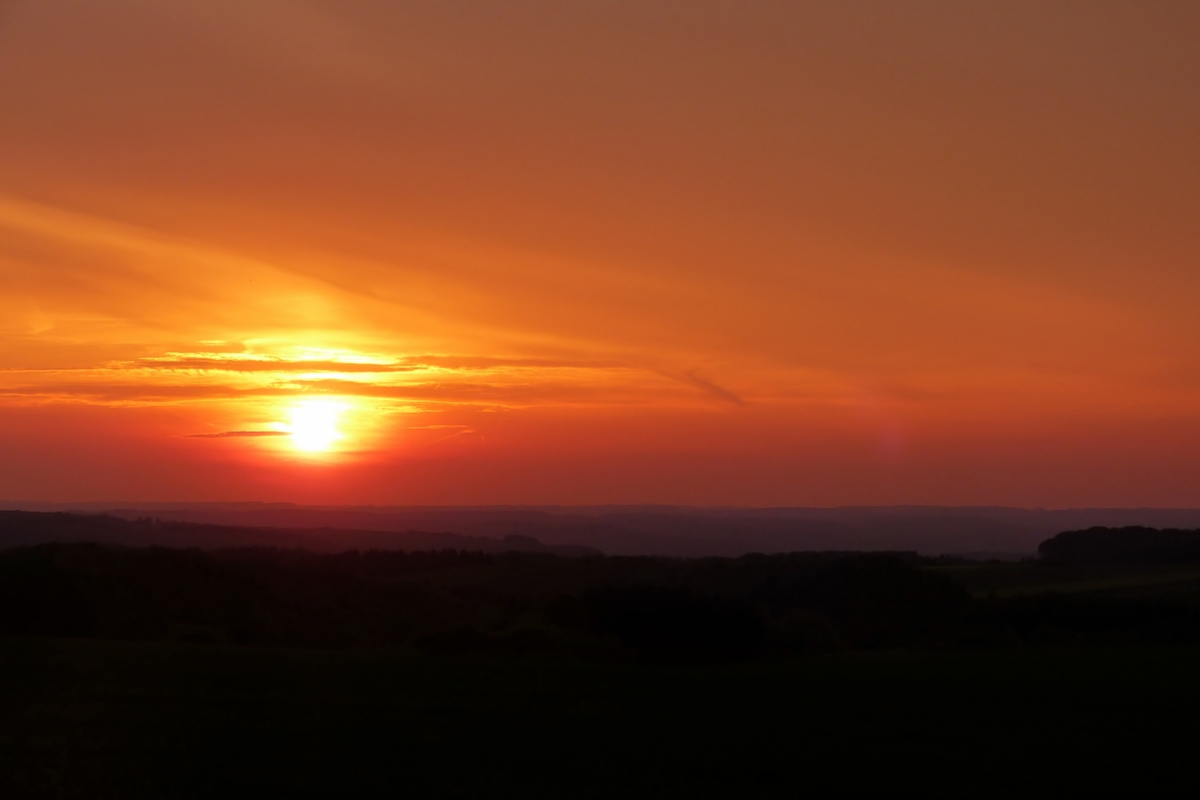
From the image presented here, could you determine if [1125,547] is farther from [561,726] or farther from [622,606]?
[561,726]

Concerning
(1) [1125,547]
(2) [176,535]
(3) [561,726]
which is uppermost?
(2) [176,535]

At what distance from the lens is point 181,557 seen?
43.7 metres

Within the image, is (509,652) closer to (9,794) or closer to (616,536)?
(9,794)

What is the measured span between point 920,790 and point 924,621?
28412 millimetres

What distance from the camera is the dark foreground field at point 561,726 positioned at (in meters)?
12.9

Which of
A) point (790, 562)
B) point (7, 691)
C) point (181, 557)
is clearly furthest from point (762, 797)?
point (790, 562)

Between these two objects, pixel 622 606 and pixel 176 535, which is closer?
pixel 622 606

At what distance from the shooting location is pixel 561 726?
16250 millimetres

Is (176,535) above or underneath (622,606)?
above

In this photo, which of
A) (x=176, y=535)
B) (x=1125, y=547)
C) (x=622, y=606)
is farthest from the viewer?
(x=176, y=535)

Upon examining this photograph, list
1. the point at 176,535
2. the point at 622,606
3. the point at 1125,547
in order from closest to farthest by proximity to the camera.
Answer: the point at 622,606
the point at 1125,547
the point at 176,535

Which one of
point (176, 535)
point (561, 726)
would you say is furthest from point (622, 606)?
point (176, 535)

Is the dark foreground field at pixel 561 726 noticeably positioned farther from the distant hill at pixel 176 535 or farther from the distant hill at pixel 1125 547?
the distant hill at pixel 176 535

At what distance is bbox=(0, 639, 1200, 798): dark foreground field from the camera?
1286 centimetres
